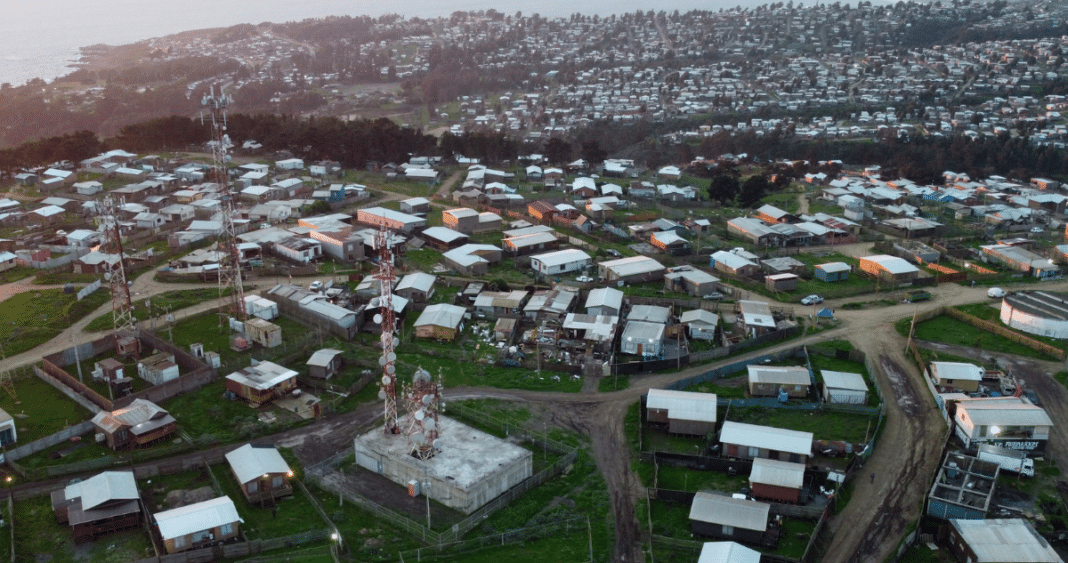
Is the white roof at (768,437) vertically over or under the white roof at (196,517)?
under

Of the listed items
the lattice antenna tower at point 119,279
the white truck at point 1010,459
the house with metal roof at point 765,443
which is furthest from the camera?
the lattice antenna tower at point 119,279

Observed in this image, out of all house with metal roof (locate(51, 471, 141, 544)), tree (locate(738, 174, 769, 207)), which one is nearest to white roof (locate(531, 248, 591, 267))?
tree (locate(738, 174, 769, 207))

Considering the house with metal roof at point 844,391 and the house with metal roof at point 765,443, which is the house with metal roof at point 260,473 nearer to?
the house with metal roof at point 765,443

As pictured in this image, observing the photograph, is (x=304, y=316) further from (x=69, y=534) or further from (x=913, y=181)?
(x=913, y=181)

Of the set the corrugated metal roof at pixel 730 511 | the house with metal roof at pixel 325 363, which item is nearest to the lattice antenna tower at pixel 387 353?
the house with metal roof at pixel 325 363

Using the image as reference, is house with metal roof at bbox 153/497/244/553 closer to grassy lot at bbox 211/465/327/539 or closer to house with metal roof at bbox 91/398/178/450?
grassy lot at bbox 211/465/327/539

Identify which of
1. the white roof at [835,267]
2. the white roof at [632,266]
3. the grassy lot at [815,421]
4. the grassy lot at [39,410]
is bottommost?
the grassy lot at [815,421]

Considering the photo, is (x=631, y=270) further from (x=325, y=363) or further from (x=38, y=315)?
(x=38, y=315)
